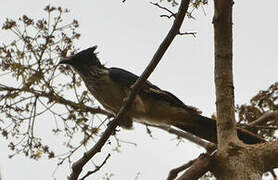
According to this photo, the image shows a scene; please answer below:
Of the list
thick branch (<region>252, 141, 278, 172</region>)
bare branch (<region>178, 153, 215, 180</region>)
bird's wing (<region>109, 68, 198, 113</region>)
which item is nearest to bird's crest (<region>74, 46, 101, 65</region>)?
bird's wing (<region>109, 68, 198, 113</region>)

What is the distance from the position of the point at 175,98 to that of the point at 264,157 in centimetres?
266

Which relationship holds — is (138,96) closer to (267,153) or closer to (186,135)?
(186,135)

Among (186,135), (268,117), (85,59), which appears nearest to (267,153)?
(268,117)

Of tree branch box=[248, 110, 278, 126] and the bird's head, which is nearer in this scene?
tree branch box=[248, 110, 278, 126]

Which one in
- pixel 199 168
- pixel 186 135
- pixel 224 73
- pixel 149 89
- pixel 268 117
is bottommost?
pixel 199 168

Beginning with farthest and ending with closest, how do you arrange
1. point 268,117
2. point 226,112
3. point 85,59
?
1. point 85,59
2. point 268,117
3. point 226,112

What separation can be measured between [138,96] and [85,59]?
99 cm

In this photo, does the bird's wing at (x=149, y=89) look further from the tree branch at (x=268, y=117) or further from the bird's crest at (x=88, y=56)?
the tree branch at (x=268, y=117)

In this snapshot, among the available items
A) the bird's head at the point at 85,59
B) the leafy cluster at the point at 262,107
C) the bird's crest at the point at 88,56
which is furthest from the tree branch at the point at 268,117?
the bird's crest at the point at 88,56

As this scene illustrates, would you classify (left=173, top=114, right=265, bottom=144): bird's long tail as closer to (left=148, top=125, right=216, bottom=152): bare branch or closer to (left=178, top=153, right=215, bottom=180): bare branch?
(left=148, top=125, right=216, bottom=152): bare branch

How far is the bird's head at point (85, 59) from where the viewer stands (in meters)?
5.67

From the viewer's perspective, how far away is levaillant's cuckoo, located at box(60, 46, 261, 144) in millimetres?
5656

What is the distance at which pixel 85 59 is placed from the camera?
5.98m

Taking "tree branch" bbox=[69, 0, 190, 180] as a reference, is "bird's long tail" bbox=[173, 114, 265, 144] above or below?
above
